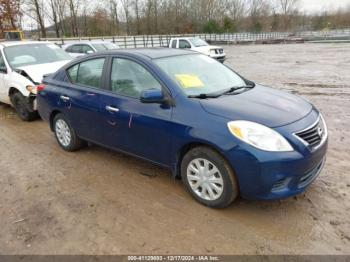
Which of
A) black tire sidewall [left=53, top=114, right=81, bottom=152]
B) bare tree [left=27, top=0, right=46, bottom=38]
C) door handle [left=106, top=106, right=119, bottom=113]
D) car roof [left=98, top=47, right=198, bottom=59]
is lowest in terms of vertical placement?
black tire sidewall [left=53, top=114, right=81, bottom=152]

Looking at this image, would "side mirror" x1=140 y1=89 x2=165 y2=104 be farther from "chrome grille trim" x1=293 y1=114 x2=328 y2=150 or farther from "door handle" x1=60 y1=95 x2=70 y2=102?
"door handle" x1=60 y1=95 x2=70 y2=102

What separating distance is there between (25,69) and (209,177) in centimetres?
549

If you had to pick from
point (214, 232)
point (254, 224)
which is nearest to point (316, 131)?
point (254, 224)

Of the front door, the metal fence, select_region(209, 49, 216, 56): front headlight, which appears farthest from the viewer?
the metal fence

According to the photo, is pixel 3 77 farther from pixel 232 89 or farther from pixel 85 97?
pixel 232 89

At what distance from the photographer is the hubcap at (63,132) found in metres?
5.04

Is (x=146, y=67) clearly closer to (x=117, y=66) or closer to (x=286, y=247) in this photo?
(x=117, y=66)

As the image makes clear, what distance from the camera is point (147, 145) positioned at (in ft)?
12.4

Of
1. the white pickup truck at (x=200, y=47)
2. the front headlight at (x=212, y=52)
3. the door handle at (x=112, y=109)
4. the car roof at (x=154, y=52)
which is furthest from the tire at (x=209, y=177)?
the front headlight at (x=212, y=52)

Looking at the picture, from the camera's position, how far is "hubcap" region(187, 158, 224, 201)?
3.26m

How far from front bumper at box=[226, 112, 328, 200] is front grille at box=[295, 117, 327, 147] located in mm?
93

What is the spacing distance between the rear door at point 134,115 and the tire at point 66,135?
935mm

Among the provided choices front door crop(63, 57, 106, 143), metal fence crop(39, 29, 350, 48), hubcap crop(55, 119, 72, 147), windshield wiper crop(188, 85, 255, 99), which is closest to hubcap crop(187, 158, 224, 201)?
windshield wiper crop(188, 85, 255, 99)

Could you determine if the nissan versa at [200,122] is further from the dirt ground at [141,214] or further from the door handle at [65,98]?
the dirt ground at [141,214]
